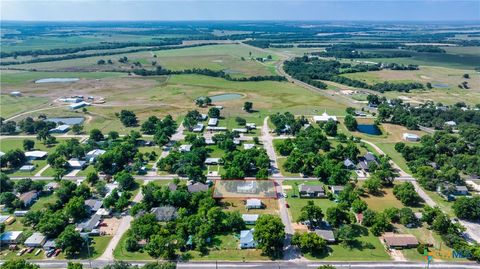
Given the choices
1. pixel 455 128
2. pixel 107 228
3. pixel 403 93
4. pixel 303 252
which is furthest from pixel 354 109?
pixel 107 228

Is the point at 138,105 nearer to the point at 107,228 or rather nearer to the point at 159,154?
the point at 159,154

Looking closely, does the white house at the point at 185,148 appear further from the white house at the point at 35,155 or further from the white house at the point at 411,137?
the white house at the point at 411,137

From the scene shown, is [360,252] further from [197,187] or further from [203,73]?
[203,73]

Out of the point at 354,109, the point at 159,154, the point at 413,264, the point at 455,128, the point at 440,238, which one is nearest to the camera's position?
the point at 413,264

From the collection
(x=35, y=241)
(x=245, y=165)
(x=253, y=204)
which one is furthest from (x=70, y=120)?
(x=253, y=204)

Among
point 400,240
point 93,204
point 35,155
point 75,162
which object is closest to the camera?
point 400,240

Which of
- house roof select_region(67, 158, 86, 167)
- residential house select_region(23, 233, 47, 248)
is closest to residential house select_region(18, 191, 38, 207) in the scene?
residential house select_region(23, 233, 47, 248)

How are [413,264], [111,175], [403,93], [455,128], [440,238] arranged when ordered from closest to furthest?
1. [413,264]
2. [440,238]
3. [111,175]
4. [455,128]
5. [403,93]
